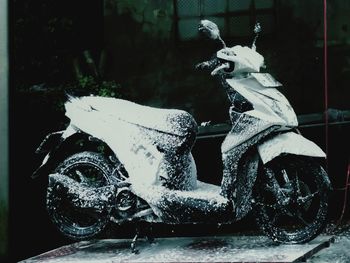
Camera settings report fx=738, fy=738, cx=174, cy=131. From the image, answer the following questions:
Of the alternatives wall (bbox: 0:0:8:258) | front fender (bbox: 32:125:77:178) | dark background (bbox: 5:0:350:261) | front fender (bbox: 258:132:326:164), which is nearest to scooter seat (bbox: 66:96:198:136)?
front fender (bbox: 32:125:77:178)

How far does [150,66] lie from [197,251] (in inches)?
104

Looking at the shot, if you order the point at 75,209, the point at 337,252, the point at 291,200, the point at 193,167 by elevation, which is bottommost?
the point at 337,252

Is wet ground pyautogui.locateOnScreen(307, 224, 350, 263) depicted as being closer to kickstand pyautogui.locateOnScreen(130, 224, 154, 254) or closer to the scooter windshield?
the scooter windshield

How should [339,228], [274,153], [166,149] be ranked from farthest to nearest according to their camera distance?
[339,228], [166,149], [274,153]

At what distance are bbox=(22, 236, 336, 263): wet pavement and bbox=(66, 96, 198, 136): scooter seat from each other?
88 centimetres

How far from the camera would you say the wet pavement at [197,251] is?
4.94 m

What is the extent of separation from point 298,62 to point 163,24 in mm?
1394

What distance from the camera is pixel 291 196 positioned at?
5152mm

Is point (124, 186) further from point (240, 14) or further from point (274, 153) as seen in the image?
point (240, 14)

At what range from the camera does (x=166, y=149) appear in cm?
552

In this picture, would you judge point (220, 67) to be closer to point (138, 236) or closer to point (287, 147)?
point (287, 147)

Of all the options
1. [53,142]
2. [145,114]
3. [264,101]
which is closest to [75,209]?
[53,142]

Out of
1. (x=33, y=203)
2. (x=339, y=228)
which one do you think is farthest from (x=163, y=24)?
(x=339, y=228)

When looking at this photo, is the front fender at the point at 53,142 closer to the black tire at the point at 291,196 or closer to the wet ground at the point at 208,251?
the wet ground at the point at 208,251
